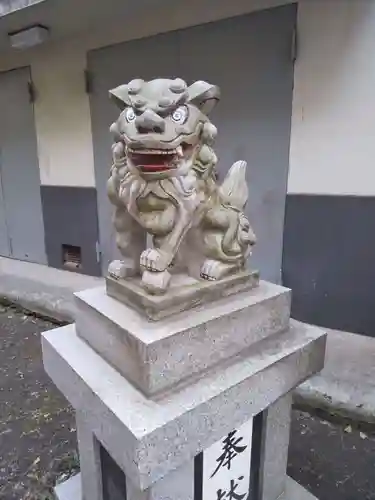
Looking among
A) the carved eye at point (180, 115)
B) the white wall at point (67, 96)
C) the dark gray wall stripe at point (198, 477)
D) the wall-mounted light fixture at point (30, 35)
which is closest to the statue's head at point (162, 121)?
the carved eye at point (180, 115)

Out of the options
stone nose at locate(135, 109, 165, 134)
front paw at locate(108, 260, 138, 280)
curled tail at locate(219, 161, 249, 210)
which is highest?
stone nose at locate(135, 109, 165, 134)

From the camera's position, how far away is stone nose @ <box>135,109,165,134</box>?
0.72m

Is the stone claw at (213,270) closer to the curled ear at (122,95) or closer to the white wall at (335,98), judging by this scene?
the curled ear at (122,95)

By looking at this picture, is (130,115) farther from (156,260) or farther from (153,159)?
(156,260)

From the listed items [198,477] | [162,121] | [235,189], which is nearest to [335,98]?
[235,189]

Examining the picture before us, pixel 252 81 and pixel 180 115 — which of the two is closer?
pixel 180 115

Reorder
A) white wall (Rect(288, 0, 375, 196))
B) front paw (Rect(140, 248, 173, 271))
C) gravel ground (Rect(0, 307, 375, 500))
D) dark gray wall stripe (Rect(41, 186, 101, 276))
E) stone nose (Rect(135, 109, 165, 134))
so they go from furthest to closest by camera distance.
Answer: dark gray wall stripe (Rect(41, 186, 101, 276)) < white wall (Rect(288, 0, 375, 196)) < gravel ground (Rect(0, 307, 375, 500)) < front paw (Rect(140, 248, 173, 271)) < stone nose (Rect(135, 109, 165, 134))

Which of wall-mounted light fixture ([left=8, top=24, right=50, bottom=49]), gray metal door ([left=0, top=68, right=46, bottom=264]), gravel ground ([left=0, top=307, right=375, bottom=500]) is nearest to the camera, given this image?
gravel ground ([left=0, top=307, right=375, bottom=500])

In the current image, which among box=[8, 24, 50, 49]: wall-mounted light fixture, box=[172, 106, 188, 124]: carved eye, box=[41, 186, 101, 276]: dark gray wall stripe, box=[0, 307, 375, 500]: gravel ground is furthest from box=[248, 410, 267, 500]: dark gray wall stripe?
box=[8, 24, 50, 49]: wall-mounted light fixture

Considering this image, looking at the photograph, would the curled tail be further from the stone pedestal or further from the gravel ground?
the gravel ground

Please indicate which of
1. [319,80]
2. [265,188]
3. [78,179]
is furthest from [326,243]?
[78,179]

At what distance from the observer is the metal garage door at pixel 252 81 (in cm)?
186

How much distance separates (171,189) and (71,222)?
7.32 feet

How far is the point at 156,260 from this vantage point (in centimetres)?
83
